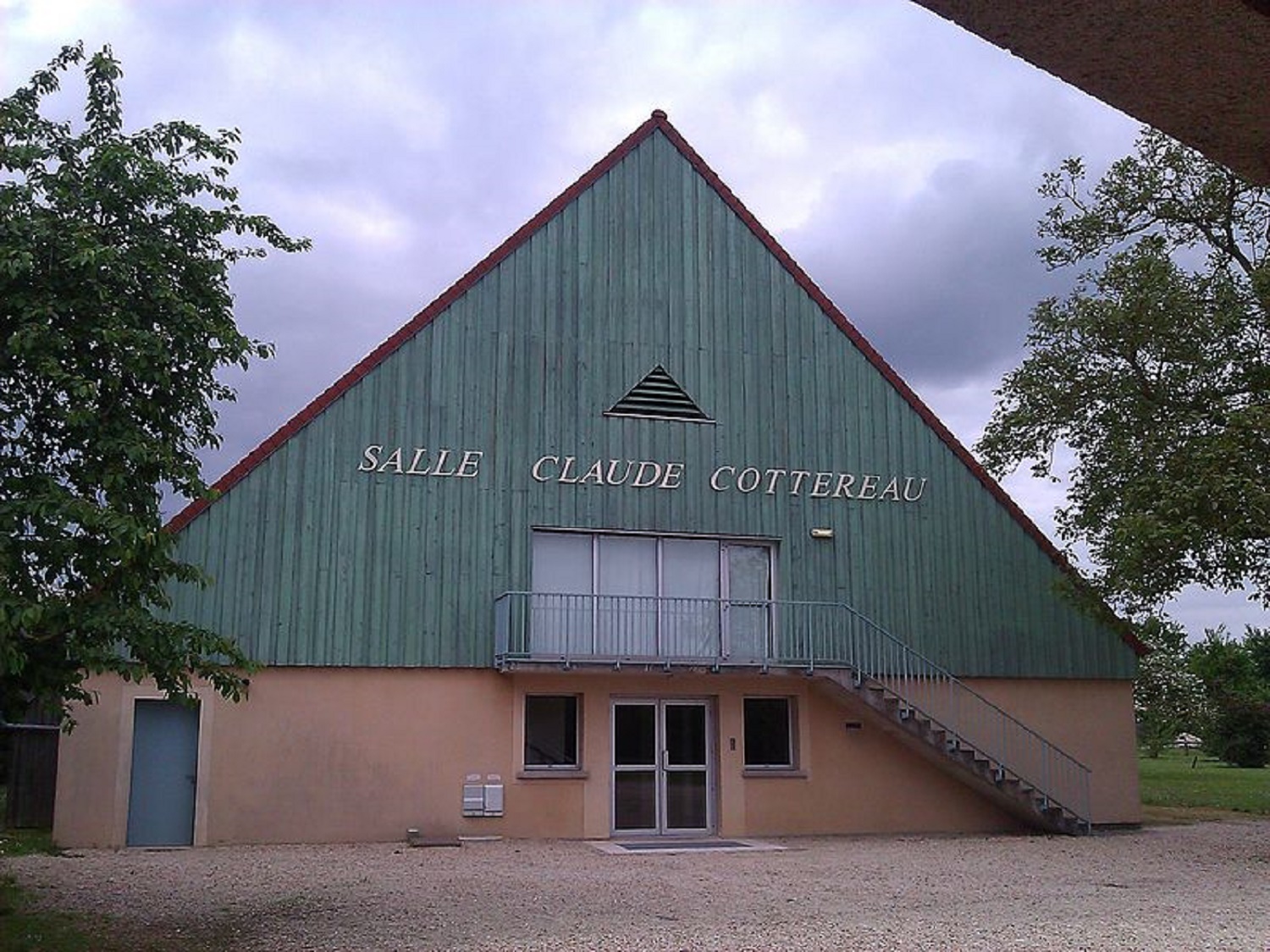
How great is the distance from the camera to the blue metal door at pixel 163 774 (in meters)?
18.3

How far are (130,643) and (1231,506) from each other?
516 inches

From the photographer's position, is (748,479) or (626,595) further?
(748,479)

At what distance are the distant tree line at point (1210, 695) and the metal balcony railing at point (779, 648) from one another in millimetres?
9196

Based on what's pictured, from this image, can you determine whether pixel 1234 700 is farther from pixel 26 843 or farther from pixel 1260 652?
pixel 26 843

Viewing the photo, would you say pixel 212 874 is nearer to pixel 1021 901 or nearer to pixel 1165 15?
pixel 1021 901

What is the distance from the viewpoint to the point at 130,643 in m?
10.1

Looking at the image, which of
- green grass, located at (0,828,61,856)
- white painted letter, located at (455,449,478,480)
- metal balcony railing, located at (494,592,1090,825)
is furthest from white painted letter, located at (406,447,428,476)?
green grass, located at (0,828,61,856)

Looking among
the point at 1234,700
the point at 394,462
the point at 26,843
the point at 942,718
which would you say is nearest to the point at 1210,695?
the point at 1234,700

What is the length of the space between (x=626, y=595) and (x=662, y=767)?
2744mm

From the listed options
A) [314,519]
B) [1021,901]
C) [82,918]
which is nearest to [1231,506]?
[1021,901]

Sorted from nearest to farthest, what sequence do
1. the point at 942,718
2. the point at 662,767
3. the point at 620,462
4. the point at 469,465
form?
1. the point at 469,465
2. the point at 662,767
3. the point at 620,462
4. the point at 942,718

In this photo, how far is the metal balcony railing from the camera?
19641 mm

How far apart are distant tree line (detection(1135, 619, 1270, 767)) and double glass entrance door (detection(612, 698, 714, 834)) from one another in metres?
13.7

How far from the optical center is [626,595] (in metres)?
20.5
